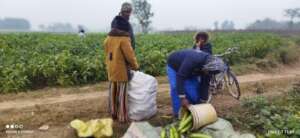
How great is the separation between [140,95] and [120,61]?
570mm

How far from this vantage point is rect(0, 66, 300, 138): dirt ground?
5.62 m

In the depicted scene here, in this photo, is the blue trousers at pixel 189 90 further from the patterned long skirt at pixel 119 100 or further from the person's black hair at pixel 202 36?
the person's black hair at pixel 202 36

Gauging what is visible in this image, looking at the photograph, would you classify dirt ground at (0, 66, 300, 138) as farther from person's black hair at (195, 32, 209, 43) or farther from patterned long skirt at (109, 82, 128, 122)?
person's black hair at (195, 32, 209, 43)

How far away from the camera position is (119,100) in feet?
18.4

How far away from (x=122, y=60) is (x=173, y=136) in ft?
4.36

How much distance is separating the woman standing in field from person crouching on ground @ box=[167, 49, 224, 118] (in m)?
0.58

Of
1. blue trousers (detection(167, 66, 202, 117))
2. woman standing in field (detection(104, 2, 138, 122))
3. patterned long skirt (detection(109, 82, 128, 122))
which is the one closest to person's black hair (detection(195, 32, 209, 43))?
blue trousers (detection(167, 66, 202, 117))

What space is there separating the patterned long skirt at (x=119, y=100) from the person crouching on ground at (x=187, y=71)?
0.69 m

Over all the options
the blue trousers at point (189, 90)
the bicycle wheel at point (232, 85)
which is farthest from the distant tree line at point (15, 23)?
the blue trousers at point (189, 90)

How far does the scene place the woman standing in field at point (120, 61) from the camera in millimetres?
5374

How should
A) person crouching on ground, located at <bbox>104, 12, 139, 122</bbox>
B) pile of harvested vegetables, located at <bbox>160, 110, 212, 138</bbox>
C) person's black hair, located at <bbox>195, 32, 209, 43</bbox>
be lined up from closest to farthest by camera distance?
pile of harvested vegetables, located at <bbox>160, 110, 212, 138</bbox>, person crouching on ground, located at <bbox>104, 12, 139, 122</bbox>, person's black hair, located at <bbox>195, 32, 209, 43</bbox>

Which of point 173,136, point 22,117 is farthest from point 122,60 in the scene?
point 22,117

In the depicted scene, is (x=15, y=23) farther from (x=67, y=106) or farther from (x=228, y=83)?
(x=228, y=83)

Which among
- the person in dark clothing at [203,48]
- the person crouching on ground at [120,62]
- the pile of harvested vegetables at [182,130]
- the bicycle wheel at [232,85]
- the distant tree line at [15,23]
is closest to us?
the pile of harvested vegetables at [182,130]
